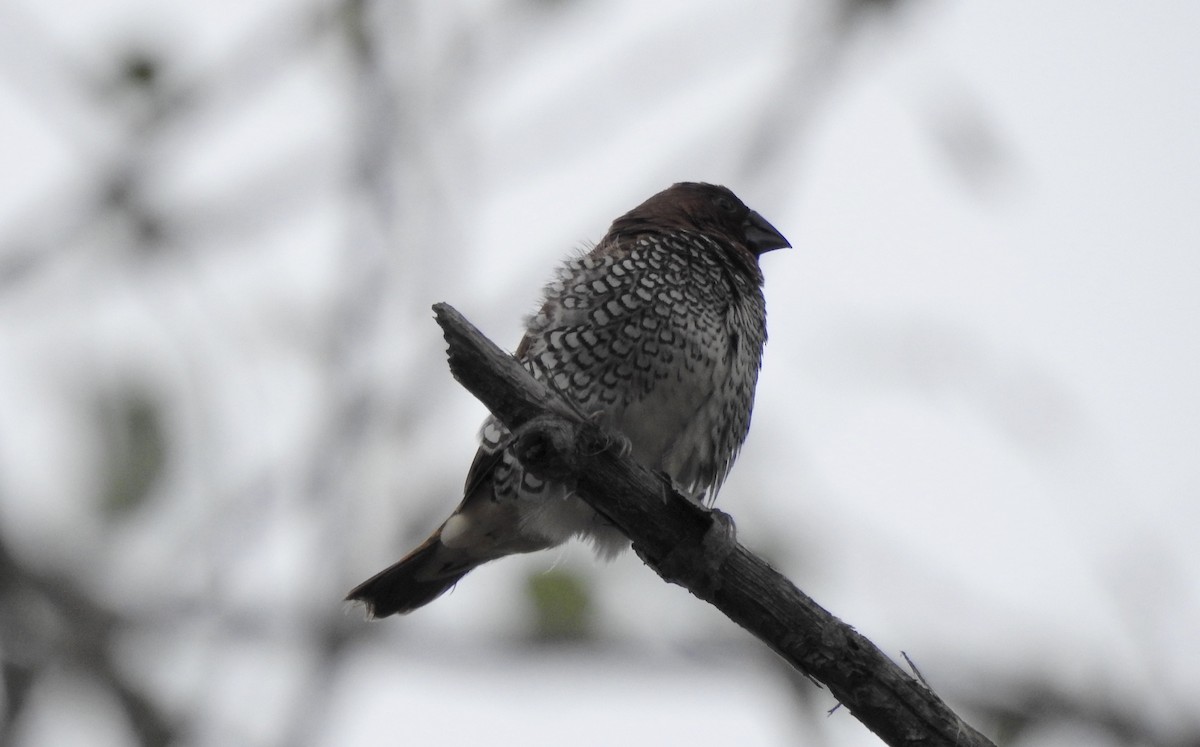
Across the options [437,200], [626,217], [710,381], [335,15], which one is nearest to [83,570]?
[437,200]

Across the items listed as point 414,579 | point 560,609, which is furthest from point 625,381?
point 414,579

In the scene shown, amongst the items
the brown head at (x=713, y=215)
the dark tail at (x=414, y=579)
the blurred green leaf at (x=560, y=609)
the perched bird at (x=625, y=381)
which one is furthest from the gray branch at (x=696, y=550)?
the brown head at (x=713, y=215)

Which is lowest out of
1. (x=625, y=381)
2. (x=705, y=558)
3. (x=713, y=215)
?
(x=705, y=558)

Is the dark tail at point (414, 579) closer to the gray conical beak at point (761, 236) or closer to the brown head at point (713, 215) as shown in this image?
the brown head at point (713, 215)

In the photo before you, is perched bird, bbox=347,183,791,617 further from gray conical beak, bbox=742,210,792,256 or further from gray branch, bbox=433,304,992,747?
gray branch, bbox=433,304,992,747

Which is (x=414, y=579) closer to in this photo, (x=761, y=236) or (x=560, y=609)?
(x=560, y=609)

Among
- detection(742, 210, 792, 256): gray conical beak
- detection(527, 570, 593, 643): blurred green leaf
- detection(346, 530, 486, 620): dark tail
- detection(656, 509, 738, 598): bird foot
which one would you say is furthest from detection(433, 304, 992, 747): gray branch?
detection(742, 210, 792, 256): gray conical beak

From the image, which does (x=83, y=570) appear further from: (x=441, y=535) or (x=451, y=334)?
(x=441, y=535)
